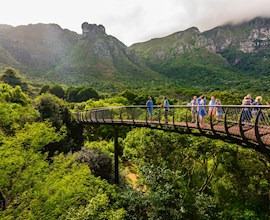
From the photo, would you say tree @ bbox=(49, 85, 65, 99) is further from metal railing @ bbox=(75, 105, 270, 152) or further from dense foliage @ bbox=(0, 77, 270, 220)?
metal railing @ bbox=(75, 105, 270, 152)

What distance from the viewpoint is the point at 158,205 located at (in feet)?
54.9

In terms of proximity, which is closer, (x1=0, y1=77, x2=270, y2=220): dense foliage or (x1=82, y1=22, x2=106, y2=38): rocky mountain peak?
(x1=0, y1=77, x2=270, y2=220): dense foliage

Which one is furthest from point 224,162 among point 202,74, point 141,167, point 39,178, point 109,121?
point 202,74

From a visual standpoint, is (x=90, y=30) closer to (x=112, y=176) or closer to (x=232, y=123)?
(x=112, y=176)

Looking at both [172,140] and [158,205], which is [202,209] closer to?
[158,205]

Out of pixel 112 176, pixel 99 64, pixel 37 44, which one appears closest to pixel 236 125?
pixel 112 176

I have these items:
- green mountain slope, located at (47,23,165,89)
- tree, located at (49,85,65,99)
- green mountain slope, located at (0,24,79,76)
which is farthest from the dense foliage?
green mountain slope, located at (0,24,79,76)

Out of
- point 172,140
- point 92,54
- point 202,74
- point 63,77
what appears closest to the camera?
point 172,140

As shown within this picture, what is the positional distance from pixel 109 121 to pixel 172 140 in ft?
15.3

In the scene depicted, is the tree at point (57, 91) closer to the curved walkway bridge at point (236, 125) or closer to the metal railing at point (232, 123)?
the metal railing at point (232, 123)

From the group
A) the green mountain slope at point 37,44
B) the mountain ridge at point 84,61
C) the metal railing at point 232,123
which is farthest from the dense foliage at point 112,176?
the green mountain slope at point 37,44

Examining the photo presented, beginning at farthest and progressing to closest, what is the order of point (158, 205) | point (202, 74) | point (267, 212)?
point (202, 74) → point (267, 212) → point (158, 205)

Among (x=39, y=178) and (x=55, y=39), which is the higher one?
(x=55, y=39)

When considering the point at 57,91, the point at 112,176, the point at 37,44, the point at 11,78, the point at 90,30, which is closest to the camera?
the point at 112,176
